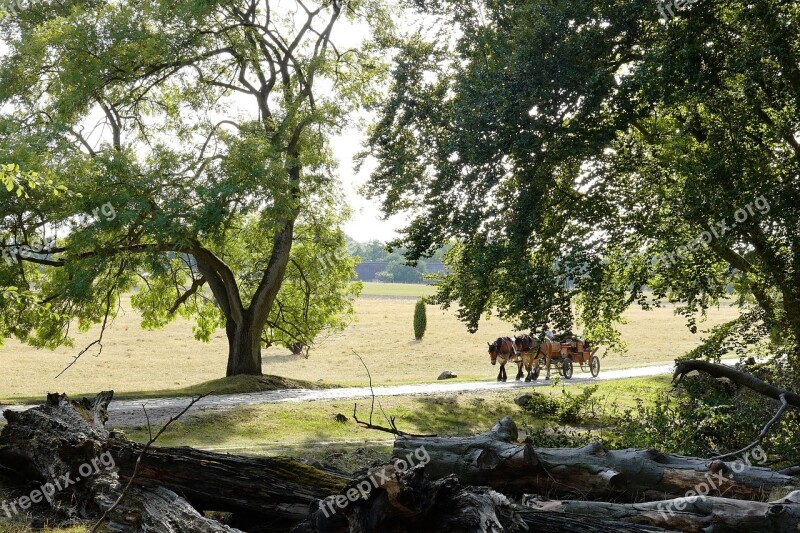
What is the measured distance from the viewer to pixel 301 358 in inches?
1980

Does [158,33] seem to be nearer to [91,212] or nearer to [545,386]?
[91,212]

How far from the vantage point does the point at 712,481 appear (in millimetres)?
7949

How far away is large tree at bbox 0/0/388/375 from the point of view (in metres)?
21.3

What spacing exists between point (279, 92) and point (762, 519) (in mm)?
25113

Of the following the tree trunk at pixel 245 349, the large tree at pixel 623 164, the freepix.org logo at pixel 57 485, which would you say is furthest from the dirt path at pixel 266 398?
the freepix.org logo at pixel 57 485

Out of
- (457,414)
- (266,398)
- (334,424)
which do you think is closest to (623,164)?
(457,414)

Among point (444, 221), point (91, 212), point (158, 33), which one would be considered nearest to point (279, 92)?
point (158, 33)

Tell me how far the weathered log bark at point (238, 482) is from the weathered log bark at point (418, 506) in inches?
43.3

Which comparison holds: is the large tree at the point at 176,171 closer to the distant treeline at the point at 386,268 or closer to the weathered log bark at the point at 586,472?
the weathered log bark at the point at 586,472

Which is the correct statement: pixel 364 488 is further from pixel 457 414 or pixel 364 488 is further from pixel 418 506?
pixel 457 414

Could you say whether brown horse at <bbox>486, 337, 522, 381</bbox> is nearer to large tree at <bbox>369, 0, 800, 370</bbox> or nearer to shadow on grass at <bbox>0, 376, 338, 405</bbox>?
shadow on grass at <bbox>0, 376, 338, 405</bbox>

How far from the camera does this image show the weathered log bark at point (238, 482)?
24.1 ft

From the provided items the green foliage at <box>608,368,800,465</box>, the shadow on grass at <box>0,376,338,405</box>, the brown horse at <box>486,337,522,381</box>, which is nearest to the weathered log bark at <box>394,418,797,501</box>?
the green foliage at <box>608,368,800,465</box>

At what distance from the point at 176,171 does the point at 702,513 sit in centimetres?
1850
